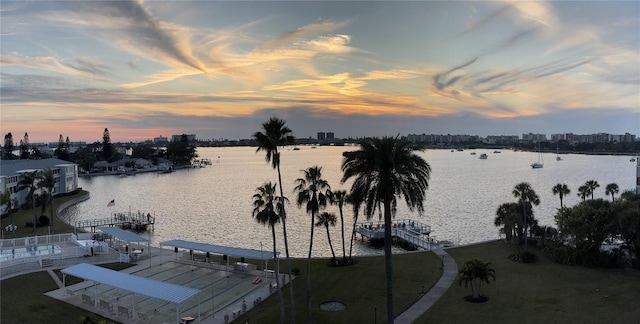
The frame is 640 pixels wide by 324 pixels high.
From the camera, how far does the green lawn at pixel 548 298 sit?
26.4 m

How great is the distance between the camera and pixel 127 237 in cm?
4400

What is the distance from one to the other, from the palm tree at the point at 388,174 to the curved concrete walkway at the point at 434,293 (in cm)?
416

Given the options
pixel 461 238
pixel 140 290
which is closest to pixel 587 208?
pixel 461 238

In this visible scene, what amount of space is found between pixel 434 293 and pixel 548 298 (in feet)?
26.0

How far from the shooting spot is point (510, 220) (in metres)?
43.5

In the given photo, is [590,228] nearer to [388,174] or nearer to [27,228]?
[388,174]

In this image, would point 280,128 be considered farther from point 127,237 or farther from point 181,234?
point 181,234

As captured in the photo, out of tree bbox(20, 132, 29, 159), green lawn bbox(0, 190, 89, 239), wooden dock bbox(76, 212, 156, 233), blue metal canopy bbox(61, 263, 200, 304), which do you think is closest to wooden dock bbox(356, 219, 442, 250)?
blue metal canopy bbox(61, 263, 200, 304)

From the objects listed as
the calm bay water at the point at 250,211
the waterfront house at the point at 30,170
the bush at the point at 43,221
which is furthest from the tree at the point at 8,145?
the bush at the point at 43,221

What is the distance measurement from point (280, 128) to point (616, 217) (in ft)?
97.7

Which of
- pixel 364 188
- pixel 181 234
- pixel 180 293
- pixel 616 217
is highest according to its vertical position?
pixel 364 188

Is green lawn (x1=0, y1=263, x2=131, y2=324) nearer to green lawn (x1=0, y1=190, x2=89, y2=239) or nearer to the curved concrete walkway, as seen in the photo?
the curved concrete walkway

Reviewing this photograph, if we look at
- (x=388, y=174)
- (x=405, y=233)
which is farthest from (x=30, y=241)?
(x=405, y=233)

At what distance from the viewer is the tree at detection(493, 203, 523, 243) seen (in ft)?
142
